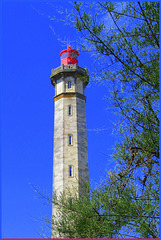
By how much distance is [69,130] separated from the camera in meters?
20.2

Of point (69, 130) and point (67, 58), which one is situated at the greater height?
point (67, 58)

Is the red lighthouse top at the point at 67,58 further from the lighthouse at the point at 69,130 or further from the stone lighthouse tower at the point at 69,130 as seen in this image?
the lighthouse at the point at 69,130

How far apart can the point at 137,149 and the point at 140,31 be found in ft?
7.96

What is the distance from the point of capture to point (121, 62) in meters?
6.60

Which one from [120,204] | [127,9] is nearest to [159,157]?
[120,204]

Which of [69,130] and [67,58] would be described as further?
[67,58]

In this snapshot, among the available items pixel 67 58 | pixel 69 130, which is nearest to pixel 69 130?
pixel 69 130

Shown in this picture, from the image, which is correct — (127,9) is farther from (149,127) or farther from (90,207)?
(90,207)

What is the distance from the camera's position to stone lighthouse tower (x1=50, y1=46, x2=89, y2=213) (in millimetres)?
18781

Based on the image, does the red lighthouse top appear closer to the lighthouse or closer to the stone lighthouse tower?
the stone lighthouse tower

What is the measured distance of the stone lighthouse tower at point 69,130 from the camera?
18781 mm

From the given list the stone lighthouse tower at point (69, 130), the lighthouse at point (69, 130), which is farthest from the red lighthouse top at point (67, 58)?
the lighthouse at point (69, 130)

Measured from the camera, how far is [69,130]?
66.2ft

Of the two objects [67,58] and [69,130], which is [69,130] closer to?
[69,130]
